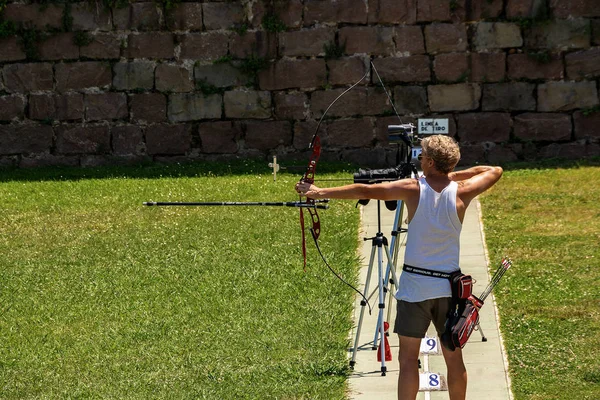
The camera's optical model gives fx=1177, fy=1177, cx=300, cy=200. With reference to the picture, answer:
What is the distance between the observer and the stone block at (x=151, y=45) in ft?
53.4

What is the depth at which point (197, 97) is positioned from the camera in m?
16.4

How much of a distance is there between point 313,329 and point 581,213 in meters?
4.69

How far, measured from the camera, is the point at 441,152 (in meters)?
6.94

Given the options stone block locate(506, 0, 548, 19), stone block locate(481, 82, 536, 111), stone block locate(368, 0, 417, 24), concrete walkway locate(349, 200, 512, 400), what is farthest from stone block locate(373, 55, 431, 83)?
concrete walkway locate(349, 200, 512, 400)

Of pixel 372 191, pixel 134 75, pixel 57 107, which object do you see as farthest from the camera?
pixel 57 107

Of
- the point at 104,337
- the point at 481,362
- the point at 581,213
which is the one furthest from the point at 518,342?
the point at 581,213

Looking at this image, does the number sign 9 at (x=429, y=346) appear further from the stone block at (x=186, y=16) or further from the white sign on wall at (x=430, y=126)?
the stone block at (x=186, y=16)

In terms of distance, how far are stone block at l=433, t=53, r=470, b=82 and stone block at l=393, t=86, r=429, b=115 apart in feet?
1.08

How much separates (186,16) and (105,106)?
5.56 feet

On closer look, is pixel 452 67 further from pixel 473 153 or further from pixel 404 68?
pixel 473 153

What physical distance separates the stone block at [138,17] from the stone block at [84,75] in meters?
0.63

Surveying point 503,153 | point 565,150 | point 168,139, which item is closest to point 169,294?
point 168,139

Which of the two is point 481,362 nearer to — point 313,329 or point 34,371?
point 313,329

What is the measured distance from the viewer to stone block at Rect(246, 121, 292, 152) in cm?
1633
